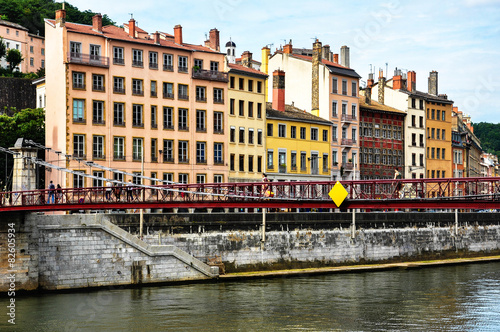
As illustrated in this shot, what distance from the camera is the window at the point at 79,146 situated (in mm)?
54491

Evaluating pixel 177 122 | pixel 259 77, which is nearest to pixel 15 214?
pixel 177 122

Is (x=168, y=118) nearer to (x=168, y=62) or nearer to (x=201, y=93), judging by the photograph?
(x=201, y=93)

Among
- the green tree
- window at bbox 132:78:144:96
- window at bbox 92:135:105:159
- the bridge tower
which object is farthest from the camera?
the green tree

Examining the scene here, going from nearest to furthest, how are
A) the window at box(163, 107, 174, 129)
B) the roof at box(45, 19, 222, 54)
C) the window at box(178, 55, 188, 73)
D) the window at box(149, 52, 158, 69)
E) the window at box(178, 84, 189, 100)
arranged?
the roof at box(45, 19, 222, 54)
the window at box(149, 52, 158, 69)
the window at box(163, 107, 174, 129)
the window at box(178, 84, 189, 100)
the window at box(178, 55, 188, 73)

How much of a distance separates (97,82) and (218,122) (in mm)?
10858

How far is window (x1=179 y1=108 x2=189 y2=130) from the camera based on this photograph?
197ft

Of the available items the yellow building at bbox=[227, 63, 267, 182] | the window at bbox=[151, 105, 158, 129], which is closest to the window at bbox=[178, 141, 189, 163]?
the window at bbox=[151, 105, 158, 129]

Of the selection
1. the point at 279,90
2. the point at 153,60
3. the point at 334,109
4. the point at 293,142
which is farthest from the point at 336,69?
the point at 153,60

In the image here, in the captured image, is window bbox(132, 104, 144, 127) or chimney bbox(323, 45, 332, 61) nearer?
window bbox(132, 104, 144, 127)

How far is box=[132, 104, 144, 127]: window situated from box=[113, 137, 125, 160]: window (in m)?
1.59

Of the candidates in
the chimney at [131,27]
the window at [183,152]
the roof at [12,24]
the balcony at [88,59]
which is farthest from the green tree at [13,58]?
the balcony at [88,59]

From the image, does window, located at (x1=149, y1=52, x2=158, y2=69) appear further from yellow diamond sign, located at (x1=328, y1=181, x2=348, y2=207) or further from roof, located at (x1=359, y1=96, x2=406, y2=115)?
yellow diamond sign, located at (x1=328, y1=181, x2=348, y2=207)

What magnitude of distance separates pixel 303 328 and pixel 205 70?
34.7 meters

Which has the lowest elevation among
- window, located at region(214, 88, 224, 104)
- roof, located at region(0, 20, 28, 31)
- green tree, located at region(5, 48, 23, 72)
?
window, located at region(214, 88, 224, 104)
